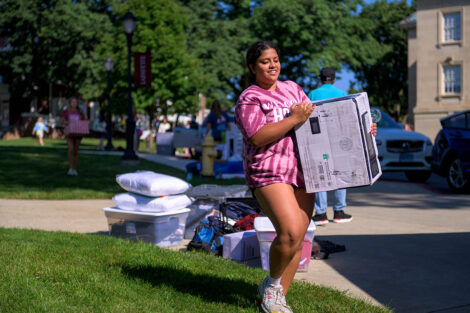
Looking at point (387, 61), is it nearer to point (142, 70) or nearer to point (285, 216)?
point (142, 70)

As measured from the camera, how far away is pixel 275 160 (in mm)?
3945

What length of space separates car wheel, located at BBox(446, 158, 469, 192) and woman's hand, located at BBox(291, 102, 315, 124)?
32.8 feet

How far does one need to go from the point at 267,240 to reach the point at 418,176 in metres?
11.7

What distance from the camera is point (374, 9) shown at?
54.1 metres

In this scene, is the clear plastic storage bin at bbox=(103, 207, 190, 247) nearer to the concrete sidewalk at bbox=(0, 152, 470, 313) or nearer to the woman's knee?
the concrete sidewalk at bbox=(0, 152, 470, 313)

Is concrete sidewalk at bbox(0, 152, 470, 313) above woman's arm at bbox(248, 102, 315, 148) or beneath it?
beneath

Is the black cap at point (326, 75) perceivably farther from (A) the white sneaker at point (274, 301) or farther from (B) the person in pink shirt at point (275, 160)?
(A) the white sneaker at point (274, 301)

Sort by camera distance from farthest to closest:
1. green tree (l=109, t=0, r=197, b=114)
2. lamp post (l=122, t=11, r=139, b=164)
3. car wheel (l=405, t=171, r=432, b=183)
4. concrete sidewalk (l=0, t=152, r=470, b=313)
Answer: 1. green tree (l=109, t=0, r=197, b=114)
2. lamp post (l=122, t=11, r=139, b=164)
3. car wheel (l=405, t=171, r=432, b=183)
4. concrete sidewalk (l=0, t=152, r=470, b=313)

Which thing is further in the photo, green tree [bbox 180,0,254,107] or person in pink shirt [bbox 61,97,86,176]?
green tree [bbox 180,0,254,107]

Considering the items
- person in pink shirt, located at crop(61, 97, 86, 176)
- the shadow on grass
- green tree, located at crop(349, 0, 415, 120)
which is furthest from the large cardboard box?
green tree, located at crop(349, 0, 415, 120)

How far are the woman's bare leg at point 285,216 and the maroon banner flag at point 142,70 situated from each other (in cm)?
2426

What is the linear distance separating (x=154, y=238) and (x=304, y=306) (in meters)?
2.94

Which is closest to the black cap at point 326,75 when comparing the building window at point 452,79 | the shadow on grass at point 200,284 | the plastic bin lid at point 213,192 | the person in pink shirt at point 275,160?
the plastic bin lid at point 213,192

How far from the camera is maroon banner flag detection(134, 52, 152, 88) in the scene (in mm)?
27922
